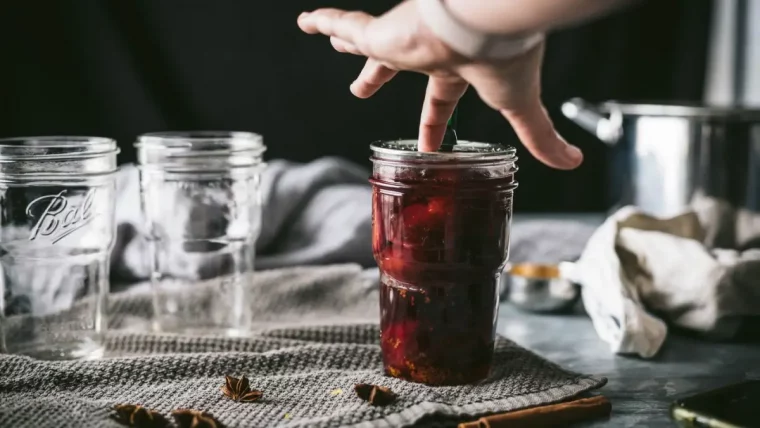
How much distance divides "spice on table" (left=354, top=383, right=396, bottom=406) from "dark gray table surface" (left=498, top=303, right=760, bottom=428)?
152mm

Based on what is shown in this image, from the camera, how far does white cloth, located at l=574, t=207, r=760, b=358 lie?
33.5 inches

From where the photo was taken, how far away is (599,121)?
1.17 meters

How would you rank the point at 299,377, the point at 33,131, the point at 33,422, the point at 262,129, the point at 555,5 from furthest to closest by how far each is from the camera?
1. the point at 262,129
2. the point at 33,131
3. the point at 299,377
4. the point at 33,422
5. the point at 555,5

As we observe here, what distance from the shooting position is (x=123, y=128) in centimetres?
142

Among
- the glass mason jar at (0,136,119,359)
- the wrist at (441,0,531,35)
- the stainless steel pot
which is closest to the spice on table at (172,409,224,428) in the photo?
the glass mason jar at (0,136,119,359)

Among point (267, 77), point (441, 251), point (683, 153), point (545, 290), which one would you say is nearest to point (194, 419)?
point (441, 251)

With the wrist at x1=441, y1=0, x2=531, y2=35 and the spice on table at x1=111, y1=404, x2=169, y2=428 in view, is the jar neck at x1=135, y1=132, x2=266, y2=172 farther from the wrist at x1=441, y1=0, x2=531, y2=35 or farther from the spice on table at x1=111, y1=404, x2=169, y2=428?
the wrist at x1=441, y1=0, x2=531, y2=35

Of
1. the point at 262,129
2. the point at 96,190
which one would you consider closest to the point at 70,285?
the point at 96,190

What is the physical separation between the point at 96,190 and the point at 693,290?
1.95 ft

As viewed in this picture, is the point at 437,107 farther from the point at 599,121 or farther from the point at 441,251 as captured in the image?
the point at 599,121

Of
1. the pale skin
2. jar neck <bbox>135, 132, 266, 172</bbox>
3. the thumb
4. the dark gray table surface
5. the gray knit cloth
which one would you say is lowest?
the dark gray table surface

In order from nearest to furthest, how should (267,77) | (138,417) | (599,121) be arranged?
(138,417) < (599,121) < (267,77)

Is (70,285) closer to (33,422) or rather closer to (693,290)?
(33,422)

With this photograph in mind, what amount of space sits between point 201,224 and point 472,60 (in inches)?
18.6
